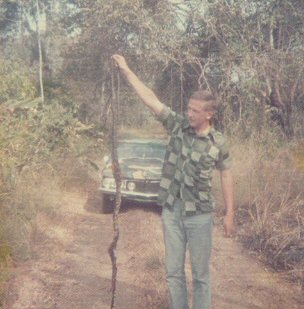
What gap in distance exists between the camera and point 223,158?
13.0 feet

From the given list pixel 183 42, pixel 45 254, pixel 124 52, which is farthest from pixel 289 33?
pixel 45 254

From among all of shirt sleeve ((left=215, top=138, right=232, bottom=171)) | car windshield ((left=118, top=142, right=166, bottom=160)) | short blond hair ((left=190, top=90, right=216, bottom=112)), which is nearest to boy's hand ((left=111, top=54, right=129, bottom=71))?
short blond hair ((left=190, top=90, right=216, bottom=112))

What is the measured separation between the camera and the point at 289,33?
49.4 ft

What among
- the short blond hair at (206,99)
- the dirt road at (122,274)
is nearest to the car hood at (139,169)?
the dirt road at (122,274)

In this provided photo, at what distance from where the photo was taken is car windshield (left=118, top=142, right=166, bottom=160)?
32.3 ft

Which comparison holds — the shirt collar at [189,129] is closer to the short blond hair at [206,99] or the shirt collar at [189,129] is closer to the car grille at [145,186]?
the short blond hair at [206,99]

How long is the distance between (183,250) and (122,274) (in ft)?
7.14

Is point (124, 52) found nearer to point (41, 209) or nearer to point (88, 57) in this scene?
point (88, 57)

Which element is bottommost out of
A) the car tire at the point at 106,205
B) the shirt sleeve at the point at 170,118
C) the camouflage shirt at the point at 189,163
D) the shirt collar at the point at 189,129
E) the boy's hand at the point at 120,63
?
the car tire at the point at 106,205

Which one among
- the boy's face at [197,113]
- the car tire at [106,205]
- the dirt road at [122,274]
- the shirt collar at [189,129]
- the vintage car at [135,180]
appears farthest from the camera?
the car tire at [106,205]

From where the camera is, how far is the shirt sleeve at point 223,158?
393cm

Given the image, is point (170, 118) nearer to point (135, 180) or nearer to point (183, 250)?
point (183, 250)

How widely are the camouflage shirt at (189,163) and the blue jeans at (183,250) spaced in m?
0.09

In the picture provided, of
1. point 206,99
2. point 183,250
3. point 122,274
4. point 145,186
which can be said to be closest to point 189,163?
point 206,99
